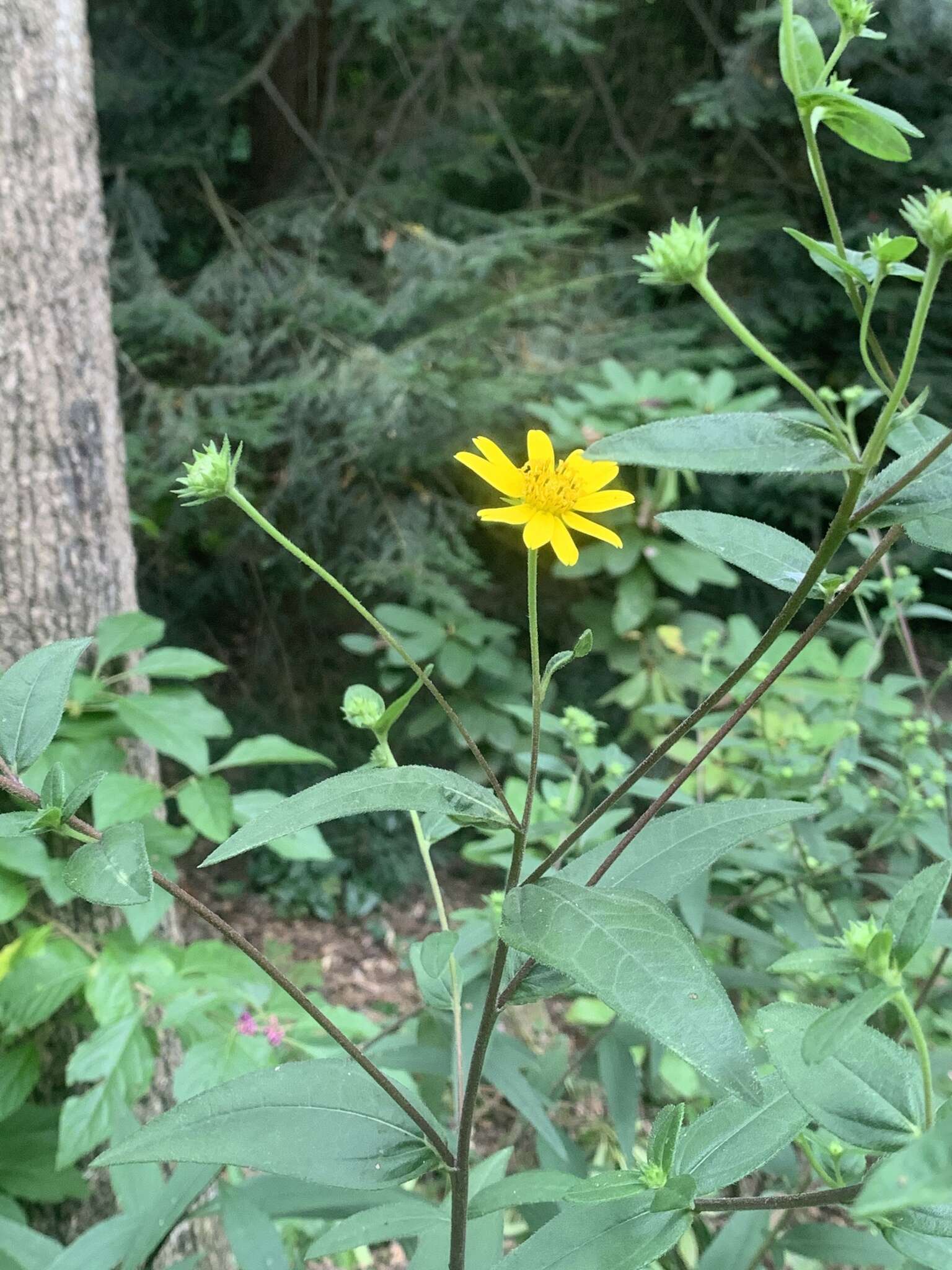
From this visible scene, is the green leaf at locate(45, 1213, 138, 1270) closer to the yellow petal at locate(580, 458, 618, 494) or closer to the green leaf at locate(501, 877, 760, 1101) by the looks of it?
the green leaf at locate(501, 877, 760, 1101)

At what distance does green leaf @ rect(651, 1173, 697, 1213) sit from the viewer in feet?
1.24

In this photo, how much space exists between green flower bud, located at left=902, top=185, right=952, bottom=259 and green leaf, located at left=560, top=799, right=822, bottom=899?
276 millimetres

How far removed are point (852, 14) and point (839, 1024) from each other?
0.41 meters

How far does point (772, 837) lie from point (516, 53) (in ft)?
8.02

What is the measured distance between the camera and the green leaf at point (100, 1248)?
2.39 ft

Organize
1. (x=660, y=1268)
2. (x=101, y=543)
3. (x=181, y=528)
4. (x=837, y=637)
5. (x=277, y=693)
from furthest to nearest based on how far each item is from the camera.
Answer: (x=277, y=693) < (x=837, y=637) < (x=181, y=528) < (x=101, y=543) < (x=660, y=1268)

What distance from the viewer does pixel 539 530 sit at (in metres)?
0.44

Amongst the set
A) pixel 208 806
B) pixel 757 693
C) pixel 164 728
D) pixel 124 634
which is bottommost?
pixel 208 806

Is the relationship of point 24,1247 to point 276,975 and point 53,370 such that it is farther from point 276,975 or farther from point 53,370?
point 53,370

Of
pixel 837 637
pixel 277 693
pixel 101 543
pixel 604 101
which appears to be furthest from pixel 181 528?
pixel 604 101

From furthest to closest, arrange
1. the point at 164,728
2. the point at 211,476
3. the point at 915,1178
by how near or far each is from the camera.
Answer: the point at 164,728
the point at 211,476
the point at 915,1178

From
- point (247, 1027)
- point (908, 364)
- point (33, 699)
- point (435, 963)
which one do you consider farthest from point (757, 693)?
point (247, 1027)

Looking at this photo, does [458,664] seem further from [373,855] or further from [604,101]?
[604,101]

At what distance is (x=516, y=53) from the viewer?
2564 mm
